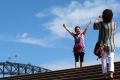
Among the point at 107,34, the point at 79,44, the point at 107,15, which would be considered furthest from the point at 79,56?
the point at 107,15

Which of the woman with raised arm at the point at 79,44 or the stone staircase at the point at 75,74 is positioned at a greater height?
the woman with raised arm at the point at 79,44

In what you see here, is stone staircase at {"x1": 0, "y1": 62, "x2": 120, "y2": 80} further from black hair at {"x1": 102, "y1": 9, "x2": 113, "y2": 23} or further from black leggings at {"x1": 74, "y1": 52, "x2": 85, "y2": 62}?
black hair at {"x1": 102, "y1": 9, "x2": 113, "y2": 23}

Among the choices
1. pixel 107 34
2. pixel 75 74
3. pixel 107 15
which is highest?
pixel 107 15

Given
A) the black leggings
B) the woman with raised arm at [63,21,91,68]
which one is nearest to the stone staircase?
the black leggings

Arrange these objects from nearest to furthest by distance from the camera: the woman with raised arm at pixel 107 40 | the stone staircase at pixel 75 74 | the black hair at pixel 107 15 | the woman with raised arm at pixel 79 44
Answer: the woman with raised arm at pixel 107 40
the black hair at pixel 107 15
the stone staircase at pixel 75 74
the woman with raised arm at pixel 79 44

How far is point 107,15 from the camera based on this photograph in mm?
10766

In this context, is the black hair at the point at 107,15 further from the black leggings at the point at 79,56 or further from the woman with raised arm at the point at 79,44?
the black leggings at the point at 79,56

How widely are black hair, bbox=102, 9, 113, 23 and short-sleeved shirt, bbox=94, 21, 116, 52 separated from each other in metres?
0.09

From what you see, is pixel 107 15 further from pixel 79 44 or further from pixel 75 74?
pixel 79 44

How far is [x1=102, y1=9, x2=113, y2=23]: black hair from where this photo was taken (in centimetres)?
1070

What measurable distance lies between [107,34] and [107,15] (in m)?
0.46

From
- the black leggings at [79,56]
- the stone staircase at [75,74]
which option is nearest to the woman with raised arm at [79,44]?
the black leggings at [79,56]

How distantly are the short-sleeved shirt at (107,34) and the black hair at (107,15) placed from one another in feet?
0.30

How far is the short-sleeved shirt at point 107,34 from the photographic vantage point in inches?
420
